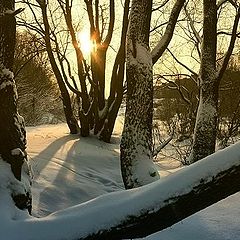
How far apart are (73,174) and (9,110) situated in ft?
18.2

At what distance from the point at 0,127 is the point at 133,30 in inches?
133

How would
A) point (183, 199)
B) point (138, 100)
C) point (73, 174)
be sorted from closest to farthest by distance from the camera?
1. point (183, 199)
2. point (138, 100)
3. point (73, 174)

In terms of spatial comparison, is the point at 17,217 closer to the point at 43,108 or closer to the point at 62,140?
the point at 62,140

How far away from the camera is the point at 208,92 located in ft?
30.6

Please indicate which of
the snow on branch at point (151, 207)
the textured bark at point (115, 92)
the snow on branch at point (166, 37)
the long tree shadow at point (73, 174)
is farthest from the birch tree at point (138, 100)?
the textured bark at point (115, 92)

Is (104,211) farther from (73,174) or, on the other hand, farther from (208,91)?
(73,174)

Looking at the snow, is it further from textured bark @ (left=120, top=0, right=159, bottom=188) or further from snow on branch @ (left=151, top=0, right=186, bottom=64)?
snow on branch @ (left=151, top=0, right=186, bottom=64)

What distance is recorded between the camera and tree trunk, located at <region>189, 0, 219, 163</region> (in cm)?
922

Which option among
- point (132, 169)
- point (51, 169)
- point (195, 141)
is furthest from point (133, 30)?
point (51, 169)

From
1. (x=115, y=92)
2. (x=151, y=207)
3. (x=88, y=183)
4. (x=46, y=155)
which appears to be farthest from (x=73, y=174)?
(x=115, y=92)

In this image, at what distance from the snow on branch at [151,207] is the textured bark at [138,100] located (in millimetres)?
3486

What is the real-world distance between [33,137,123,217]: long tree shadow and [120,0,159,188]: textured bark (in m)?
1.33

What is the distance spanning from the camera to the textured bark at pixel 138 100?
7094mm

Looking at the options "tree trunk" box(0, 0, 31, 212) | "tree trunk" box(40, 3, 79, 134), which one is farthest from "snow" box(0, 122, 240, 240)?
"tree trunk" box(40, 3, 79, 134)
